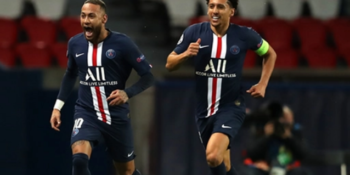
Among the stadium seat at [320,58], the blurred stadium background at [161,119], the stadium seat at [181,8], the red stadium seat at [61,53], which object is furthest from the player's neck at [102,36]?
the stadium seat at [181,8]

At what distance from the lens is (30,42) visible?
574 inches

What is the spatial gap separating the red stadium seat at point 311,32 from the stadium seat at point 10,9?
5064mm

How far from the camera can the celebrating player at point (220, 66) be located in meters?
7.79

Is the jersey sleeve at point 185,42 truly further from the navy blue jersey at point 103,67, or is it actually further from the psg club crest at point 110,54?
the psg club crest at point 110,54

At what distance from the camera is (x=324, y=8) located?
1552cm

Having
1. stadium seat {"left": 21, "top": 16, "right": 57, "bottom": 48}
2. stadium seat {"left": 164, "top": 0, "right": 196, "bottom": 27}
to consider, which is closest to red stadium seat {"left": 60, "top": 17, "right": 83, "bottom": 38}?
stadium seat {"left": 21, "top": 16, "right": 57, "bottom": 48}

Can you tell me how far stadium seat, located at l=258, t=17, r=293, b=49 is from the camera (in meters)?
14.6

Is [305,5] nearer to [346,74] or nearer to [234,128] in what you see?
[346,74]

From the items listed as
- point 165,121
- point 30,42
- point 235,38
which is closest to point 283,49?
point 165,121

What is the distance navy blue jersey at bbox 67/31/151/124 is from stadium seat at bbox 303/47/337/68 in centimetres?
687

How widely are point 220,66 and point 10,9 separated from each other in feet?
26.5

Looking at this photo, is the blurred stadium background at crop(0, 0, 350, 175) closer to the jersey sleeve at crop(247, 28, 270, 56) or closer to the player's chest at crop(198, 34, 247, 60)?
the jersey sleeve at crop(247, 28, 270, 56)

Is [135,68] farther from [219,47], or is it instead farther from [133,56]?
[219,47]

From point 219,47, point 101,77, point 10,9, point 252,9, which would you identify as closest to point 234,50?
point 219,47
